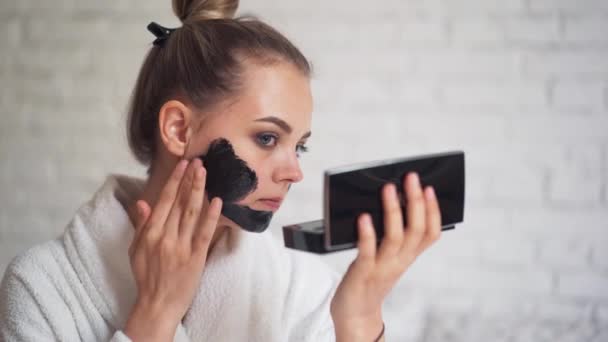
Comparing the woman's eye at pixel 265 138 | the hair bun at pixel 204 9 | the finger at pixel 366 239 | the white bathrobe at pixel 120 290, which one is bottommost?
the white bathrobe at pixel 120 290

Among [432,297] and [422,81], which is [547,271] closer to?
[432,297]

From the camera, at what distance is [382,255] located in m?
0.80

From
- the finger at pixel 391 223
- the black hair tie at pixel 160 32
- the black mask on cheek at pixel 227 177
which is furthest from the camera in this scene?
the black hair tie at pixel 160 32

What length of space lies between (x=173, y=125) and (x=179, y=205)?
0.15 m

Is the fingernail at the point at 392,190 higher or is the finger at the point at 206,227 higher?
the fingernail at the point at 392,190

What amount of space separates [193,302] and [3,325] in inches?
10.7

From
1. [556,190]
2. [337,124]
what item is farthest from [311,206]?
[556,190]

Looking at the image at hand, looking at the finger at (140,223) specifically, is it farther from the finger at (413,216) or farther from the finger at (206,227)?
the finger at (413,216)

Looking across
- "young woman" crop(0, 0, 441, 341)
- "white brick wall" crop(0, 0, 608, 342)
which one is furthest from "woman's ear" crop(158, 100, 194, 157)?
"white brick wall" crop(0, 0, 608, 342)

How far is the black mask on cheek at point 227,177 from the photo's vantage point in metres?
0.90

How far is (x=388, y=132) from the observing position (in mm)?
1518

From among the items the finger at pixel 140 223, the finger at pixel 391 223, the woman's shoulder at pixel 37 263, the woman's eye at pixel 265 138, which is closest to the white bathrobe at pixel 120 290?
the woman's shoulder at pixel 37 263

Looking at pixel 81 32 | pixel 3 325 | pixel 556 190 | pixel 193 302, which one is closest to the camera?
pixel 3 325

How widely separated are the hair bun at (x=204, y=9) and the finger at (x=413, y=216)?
1.48 ft
